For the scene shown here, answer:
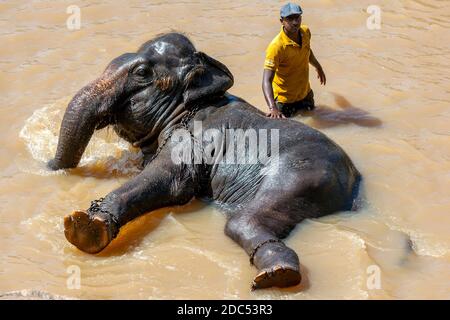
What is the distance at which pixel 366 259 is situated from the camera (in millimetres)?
4465

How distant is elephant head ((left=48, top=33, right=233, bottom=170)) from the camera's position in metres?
5.43

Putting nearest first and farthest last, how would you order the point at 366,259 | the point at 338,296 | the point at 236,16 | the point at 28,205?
the point at 338,296 → the point at 366,259 → the point at 28,205 → the point at 236,16

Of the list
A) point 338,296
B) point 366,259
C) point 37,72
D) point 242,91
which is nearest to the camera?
point 338,296

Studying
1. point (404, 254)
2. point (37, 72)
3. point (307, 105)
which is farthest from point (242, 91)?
point (404, 254)

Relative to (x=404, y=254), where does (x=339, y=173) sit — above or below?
above

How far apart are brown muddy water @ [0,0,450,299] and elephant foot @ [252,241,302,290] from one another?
0.08 m

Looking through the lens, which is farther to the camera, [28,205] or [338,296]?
[28,205]

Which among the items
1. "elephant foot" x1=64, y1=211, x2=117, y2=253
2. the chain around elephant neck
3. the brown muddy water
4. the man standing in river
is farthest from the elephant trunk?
the man standing in river

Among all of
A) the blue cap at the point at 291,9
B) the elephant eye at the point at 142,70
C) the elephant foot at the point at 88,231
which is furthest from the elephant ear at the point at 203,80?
the elephant foot at the point at 88,231

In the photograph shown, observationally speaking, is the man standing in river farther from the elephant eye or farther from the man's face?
the elephant eye

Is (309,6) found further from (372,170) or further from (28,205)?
(28,205)

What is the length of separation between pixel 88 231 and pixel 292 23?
3018mm

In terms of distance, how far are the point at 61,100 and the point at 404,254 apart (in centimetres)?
397

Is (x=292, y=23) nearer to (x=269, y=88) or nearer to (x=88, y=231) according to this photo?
(x=269, y=88)
